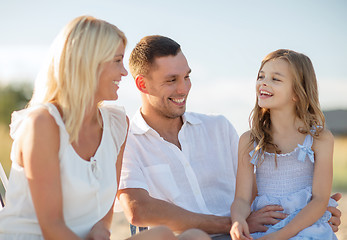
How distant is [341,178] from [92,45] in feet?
50.5

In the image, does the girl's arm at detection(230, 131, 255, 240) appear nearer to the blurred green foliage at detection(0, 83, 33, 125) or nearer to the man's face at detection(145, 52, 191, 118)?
the man's face at detection(145, 52, 191, 118)

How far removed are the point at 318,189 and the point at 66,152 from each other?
1459mm

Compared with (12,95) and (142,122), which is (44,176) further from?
(12,95)

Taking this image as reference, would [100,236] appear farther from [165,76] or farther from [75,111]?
[165,76]

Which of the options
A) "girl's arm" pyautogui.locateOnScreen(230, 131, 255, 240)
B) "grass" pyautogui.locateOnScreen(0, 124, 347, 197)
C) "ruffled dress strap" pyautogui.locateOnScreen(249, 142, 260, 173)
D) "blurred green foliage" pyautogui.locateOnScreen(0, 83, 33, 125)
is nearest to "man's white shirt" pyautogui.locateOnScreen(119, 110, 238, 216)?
"girl's arm" pyautogui.locateOnScreen(230, 131, 255, 240)

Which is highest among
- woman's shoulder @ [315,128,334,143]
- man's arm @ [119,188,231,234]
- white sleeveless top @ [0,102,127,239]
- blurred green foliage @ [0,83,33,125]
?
woman's shoulder @ [315,128,334,143]

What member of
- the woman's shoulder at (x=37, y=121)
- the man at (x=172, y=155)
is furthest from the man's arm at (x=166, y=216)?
the woman's shoulder at (x=37, y=121)

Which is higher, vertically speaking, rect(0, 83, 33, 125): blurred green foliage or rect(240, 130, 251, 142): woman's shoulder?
rect(240, 130, 251, 142): woman's shoulder

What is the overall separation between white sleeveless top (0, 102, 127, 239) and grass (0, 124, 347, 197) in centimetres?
1081

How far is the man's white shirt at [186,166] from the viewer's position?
3.30m

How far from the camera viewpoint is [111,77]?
2664 millimetres

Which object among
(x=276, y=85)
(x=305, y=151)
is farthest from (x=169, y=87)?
(x=305, y=151)

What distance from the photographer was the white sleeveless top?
7.91 feet

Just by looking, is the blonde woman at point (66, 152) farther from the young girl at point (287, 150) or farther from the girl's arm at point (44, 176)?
the young girl at point (287, 150)
